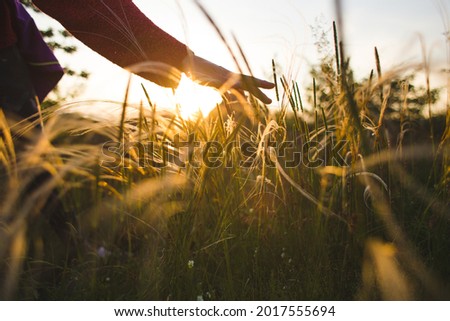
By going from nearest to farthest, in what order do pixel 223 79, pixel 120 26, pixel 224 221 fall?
pixel 224 221
pixel 223 79
pixel 120 26

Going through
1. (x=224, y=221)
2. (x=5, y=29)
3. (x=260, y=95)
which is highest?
(x=5, y=29)

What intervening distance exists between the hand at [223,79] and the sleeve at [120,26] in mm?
133

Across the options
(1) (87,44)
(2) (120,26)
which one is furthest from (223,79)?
(1) (87,44)

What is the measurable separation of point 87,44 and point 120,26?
0.56ft

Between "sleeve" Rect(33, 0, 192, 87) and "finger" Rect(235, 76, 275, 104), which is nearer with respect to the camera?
"finger" Rect(235, 76, 275, 104)

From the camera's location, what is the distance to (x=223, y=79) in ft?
4.41

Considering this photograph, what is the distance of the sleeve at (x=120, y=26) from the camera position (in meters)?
1.48

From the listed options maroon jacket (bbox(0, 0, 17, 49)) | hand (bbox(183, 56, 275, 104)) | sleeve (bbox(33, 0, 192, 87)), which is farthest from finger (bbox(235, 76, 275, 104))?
maroon jacket (bbox(0, 0, 17, 49))

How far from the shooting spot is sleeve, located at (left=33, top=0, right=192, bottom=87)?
1.48 meters

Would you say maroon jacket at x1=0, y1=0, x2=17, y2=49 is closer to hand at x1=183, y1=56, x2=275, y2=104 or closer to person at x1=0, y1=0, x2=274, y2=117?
person at x1=0, y1=0, x2=274, y2=117

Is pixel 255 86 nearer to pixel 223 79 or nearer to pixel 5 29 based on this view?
pixel 223 79

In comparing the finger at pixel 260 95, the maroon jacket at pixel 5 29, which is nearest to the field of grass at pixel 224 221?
the finger at pixel 260 95
